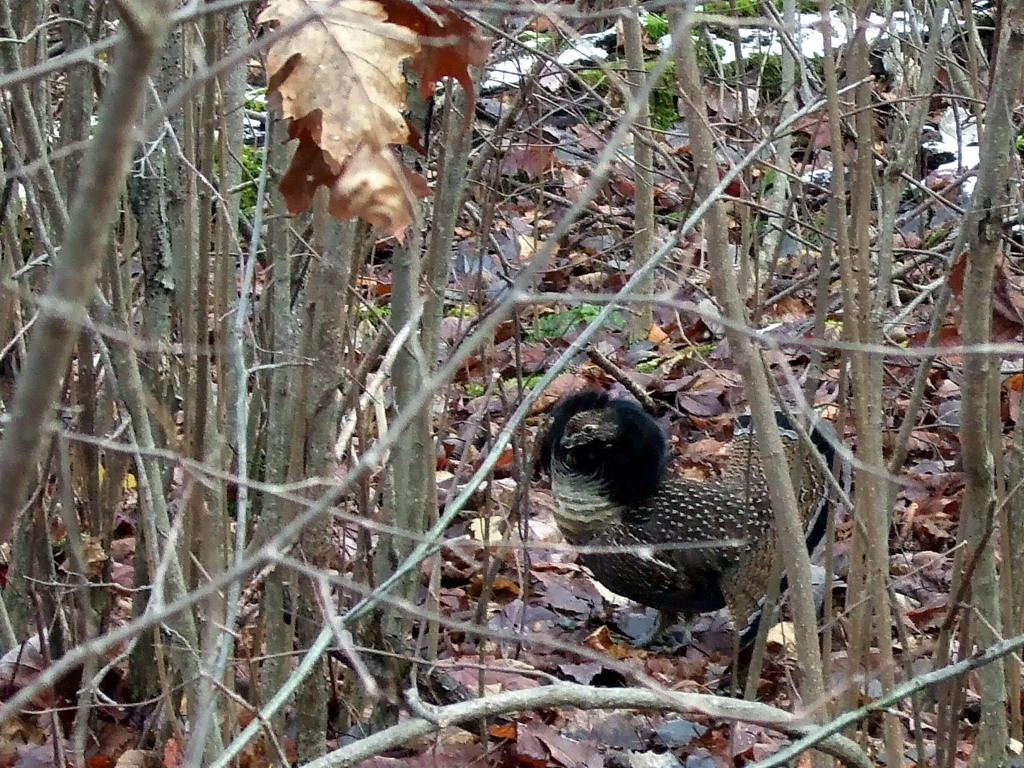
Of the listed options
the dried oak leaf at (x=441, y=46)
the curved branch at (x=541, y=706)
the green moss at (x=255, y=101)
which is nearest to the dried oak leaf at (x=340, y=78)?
the dried oak leaf at (x=441, y=46)

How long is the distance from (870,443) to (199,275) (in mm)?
1178

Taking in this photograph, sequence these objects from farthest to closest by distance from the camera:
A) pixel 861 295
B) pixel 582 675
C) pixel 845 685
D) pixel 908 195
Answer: pixel 908 195 → pixel 582 675 → pixel 861 295 → pixel 845 685

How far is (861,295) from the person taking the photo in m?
1.98

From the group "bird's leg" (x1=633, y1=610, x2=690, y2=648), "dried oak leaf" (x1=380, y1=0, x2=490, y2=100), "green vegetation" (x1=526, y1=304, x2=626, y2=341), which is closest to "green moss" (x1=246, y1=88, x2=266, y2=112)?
"green vegetation" (x1=526, y1=304, x2=626, y2=341)

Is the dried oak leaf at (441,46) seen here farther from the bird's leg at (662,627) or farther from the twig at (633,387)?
the twig at (633,387)

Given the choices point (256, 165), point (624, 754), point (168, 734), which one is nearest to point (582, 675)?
point (624, 754)

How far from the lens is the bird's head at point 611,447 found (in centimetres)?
416

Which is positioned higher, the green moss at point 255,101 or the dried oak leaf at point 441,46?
the green moss at point 255,101

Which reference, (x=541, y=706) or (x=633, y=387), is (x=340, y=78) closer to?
(x=541, y=706)

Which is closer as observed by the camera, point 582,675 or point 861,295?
point 861,295

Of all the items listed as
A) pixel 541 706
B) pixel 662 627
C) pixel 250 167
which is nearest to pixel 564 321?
pixel 250 167

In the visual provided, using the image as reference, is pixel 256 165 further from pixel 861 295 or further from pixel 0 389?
pixel 861 295

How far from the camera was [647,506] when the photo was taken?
416 cm

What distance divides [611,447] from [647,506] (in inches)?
8.9
